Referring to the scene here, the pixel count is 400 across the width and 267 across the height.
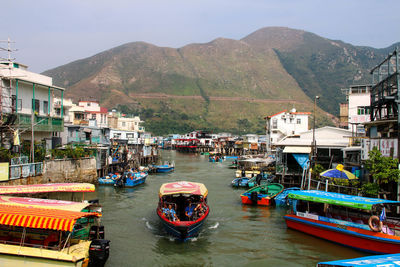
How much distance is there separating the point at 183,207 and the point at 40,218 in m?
11.3

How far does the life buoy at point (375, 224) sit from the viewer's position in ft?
54.9

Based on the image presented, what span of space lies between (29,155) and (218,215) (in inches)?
750

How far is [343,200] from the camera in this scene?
60.5ft

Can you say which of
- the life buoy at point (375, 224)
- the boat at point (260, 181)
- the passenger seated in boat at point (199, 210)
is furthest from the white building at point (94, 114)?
the life buoy at point (375, 224)

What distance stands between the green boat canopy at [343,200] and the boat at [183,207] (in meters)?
6.30

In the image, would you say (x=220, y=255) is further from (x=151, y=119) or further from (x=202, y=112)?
(x=202, y=112)

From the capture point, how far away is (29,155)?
101 feet

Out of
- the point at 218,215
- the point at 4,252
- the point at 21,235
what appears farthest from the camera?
the point at 218,215

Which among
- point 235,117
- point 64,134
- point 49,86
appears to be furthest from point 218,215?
point 235,117

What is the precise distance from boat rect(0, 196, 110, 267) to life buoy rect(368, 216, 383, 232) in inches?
536

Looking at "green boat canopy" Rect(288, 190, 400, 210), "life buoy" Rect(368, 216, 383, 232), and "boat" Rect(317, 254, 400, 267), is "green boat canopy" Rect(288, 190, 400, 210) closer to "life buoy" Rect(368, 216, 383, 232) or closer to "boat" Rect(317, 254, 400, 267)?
"life buoy" Rect(368, 216, 383, 232)

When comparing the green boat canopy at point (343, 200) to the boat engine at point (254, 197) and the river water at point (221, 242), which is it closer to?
the river water at point (221, 242)

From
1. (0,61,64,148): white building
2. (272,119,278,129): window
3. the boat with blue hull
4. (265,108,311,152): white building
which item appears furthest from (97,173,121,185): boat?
(272,119,278,129): window

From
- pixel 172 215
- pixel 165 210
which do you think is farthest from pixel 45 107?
pixel 172 215
